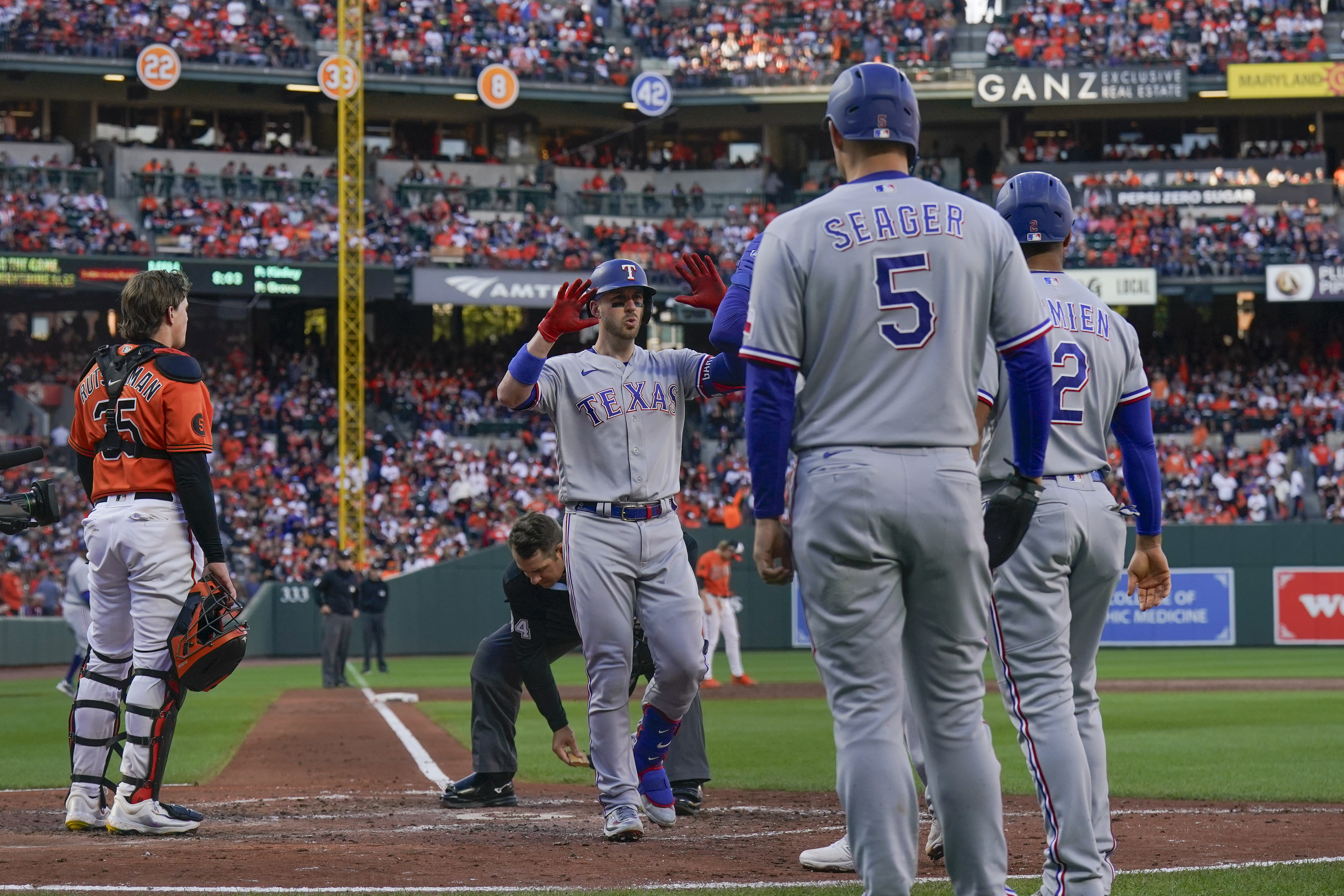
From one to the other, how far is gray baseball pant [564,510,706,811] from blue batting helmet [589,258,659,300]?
3.15ft

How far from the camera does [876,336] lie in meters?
3.98

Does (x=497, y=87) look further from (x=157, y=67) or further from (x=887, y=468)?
(x=887, y=468)

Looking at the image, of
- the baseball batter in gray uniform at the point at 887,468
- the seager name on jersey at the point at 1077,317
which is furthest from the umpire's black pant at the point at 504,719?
the baseball batter in gray uniform at the point at 887,468

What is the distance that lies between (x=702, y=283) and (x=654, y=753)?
2060mm

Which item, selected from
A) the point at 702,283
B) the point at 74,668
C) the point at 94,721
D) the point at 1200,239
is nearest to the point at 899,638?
the point at 702,283

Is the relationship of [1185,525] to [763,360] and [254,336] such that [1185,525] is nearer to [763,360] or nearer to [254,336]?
[254,336]

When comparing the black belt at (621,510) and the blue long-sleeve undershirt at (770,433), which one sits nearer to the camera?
the blue long-sleeve undershirt at (770,433)

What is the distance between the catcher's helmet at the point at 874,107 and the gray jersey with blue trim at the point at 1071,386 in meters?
1.07

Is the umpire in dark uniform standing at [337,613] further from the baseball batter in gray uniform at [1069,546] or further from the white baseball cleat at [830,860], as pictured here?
the baseball batter in gray uniform at [1069,546]

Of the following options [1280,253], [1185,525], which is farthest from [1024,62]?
[1185,525]

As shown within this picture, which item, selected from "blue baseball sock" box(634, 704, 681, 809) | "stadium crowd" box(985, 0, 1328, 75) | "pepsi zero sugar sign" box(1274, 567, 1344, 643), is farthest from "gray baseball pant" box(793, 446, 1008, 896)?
"stadium crowd" box(985, 0, 1328, 75)

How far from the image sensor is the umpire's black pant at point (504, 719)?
752cm

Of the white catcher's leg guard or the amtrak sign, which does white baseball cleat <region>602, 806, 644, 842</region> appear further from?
the amtrak sign

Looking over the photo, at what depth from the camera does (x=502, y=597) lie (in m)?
27.9
